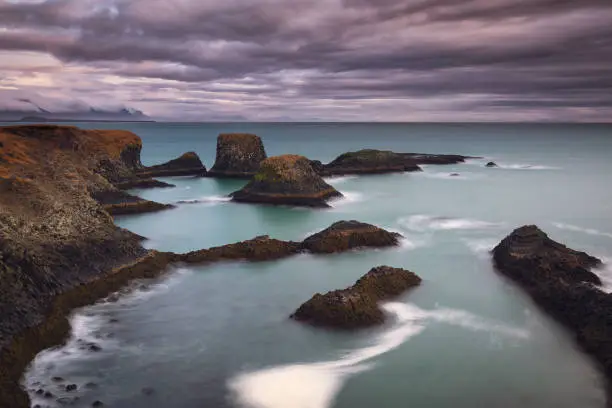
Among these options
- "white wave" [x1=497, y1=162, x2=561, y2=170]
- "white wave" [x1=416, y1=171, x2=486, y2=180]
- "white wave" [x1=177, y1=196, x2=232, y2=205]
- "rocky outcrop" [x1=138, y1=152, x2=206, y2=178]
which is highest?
"white wave" [x1=497, y1=162, x2=561, y2=170]

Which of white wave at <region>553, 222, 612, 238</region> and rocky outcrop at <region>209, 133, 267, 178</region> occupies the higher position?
rocky outcrop at <region>209, 133, 267, 178</region>

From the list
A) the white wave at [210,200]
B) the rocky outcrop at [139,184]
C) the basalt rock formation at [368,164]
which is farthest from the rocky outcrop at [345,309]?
the basalt rock formation at [368,164]

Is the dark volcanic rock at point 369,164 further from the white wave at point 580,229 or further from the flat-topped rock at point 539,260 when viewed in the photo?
the flat-topped rock at point 539,260

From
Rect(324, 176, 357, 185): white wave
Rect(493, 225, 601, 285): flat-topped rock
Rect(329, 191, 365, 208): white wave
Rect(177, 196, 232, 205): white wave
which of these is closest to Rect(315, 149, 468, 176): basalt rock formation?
Rect(324, 176, 357, 185): white wave

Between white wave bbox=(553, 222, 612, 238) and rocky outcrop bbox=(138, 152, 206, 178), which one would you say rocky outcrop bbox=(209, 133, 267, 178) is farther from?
white wave bbox=(553, 222, 612, 238)

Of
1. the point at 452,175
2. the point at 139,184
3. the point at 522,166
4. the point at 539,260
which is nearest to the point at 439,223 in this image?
the point at 539,260

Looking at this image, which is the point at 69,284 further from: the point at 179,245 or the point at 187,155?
the point at 187,155

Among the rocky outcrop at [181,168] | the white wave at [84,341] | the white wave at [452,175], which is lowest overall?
the white wave at [84,341]

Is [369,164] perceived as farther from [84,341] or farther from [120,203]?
[84,341]
